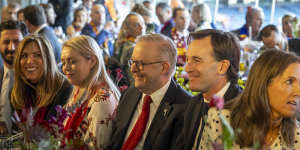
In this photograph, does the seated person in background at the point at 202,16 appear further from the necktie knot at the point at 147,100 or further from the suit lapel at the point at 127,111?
the necktie knot at the point at 147,100

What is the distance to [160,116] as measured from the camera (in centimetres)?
237

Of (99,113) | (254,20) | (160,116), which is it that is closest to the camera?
(160,116)

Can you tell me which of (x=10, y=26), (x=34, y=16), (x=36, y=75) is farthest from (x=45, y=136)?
(x=34, y=16)

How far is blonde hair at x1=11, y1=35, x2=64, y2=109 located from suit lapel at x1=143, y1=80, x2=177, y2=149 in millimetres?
960

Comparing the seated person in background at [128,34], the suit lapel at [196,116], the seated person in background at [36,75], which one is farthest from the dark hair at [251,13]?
the suit lapel at [196,116]

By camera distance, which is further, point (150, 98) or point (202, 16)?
point (202, 16)

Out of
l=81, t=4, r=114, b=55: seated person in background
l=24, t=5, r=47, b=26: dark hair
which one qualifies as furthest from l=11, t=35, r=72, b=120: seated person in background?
l=81, t=4, r=114, b=55: seated person in background

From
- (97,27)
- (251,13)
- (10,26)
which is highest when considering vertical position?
(251,13)

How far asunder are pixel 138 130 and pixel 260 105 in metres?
0.84

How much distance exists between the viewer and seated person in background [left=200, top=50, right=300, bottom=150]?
1698 mm

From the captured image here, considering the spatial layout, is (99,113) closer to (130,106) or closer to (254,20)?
(130,106)

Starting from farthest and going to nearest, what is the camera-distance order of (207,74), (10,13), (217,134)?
(10,13), (207,74), (217,134)

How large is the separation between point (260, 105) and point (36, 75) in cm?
186

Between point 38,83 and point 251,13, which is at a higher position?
point 251,13
